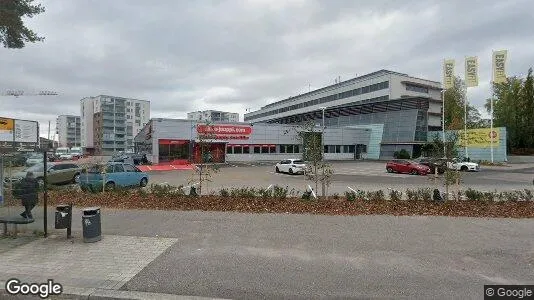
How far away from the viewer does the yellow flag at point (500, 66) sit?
3747cm

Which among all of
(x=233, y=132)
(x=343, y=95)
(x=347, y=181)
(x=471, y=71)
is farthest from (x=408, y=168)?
(x=343, y=95)

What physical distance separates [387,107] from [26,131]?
58.5 metres

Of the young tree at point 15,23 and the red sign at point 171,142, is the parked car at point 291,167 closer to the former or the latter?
the red sign at point 171,142

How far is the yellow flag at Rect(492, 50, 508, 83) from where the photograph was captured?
37469 mm

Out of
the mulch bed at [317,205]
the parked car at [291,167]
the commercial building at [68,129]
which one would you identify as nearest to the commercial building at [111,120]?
the commercial building at [68,129]

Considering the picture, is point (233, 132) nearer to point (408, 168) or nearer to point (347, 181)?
point (408, 168)

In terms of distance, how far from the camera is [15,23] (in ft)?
43.0

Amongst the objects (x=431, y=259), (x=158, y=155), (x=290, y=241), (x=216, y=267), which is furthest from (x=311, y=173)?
(x=158, y=155)

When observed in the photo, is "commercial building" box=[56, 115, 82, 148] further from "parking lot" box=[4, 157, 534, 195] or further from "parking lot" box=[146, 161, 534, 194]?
"parking lot" box=[146, 161, 534, 194]

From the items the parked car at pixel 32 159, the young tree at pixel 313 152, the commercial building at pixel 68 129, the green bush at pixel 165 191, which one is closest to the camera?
the parked car at pixel 32 159

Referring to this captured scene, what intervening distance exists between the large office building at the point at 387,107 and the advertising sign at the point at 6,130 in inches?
1339

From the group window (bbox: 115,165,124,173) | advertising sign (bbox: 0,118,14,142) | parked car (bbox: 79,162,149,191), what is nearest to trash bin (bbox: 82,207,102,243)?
advertising sign (bbox: 0,118,14,142)

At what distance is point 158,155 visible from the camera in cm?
3900

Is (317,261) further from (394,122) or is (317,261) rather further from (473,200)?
(394,122)
